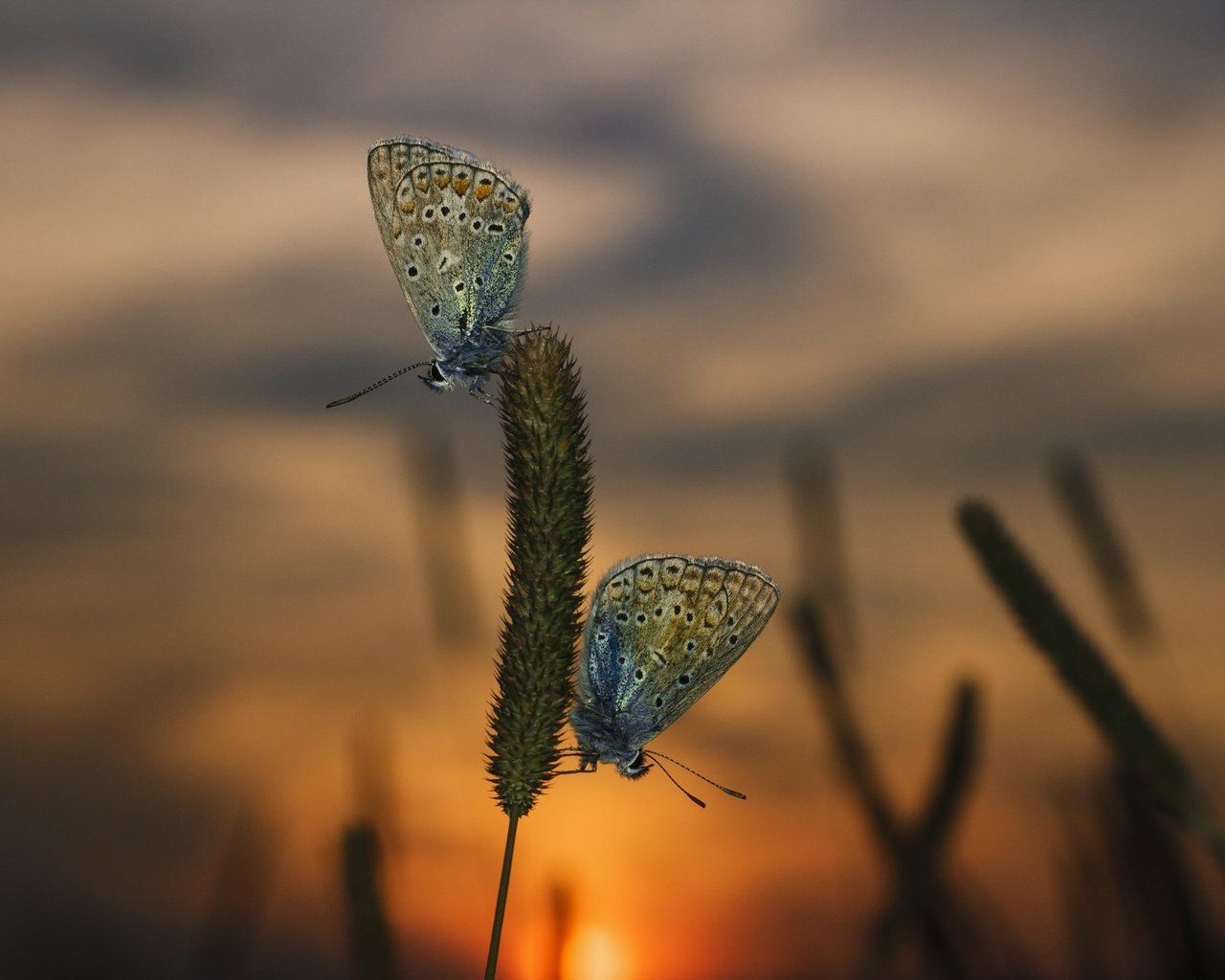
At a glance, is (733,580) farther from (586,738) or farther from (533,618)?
(533,618)

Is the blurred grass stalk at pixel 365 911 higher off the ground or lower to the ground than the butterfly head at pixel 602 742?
lower

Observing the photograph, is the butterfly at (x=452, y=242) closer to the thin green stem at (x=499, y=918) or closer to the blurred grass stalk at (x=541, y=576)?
the blurred grass stalk at (x=541, y=576)

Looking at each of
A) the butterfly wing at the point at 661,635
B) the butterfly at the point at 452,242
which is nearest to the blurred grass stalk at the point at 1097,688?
the butterfly wing at the point at 661,635

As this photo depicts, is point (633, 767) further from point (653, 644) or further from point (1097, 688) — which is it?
point (1097, 688)

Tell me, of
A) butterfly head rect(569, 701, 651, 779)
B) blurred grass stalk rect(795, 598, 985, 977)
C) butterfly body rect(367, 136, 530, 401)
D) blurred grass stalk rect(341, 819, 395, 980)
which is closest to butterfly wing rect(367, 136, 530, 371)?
butterfly body rect(367, 136, 530, 401)

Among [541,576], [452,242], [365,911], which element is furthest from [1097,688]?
[452,242]

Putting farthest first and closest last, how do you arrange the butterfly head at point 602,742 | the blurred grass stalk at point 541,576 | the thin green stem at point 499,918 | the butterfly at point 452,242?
the butterfly at point 452,242 → the butterfly head at point 602,742 → the blurred grass stalk at point 541,576 → the thin green stem at point 499,918

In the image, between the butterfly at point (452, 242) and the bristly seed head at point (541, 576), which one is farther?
the butterfly at point (452, 242)

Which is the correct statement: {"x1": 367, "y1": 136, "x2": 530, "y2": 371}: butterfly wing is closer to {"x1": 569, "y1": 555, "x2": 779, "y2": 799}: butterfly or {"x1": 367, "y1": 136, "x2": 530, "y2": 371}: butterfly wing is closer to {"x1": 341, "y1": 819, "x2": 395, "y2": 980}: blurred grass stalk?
{"x1": 569, "y1": 555, "x2": 779, "y2": 799}: butterfly
